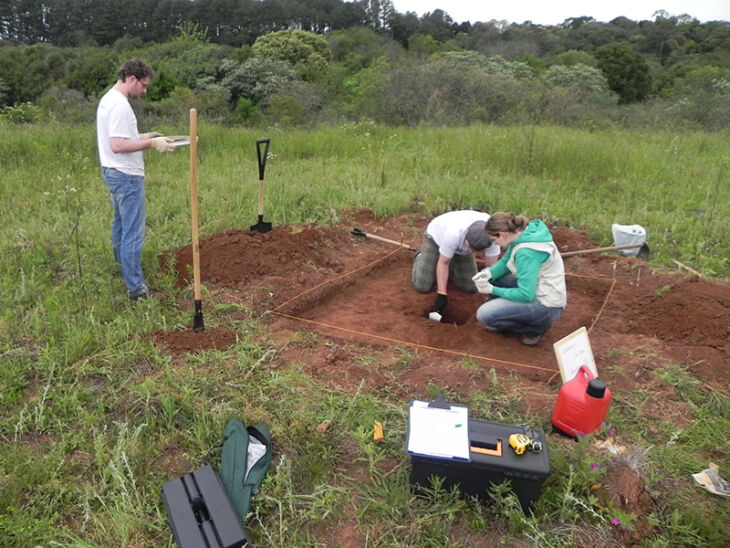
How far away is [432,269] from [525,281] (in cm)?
122

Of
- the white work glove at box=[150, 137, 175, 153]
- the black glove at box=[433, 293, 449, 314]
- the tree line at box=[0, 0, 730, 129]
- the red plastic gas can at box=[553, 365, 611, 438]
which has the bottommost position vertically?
the black glove at box=[433, 293, 449, 314]

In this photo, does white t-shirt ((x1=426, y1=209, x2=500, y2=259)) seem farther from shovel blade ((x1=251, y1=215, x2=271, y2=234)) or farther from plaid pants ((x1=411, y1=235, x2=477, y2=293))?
shovel blade ((x1=251, y1=215, x2=271, y2=234))

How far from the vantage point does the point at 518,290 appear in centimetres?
377

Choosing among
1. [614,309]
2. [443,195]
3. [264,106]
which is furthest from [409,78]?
[614,309]

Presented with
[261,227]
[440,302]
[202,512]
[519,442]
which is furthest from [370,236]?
[202,512]

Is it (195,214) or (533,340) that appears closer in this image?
(195,214)

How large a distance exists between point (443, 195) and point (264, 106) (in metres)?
14.9

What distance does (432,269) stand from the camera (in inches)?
190

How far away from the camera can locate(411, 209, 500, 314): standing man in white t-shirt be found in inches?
160

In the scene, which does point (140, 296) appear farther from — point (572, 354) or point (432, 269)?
point (572, 354)

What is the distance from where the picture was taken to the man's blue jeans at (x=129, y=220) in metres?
3.90

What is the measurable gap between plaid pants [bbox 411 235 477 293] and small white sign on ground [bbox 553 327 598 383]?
6.23 ft

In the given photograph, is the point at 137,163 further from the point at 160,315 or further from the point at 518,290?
the point at 518,290

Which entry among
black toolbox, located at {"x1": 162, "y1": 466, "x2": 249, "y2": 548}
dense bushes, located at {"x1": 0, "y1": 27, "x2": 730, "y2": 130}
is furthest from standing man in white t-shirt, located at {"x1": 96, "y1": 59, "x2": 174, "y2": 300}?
dense bushes, located at {"x1": 0, "y1": 27, "x2": 730, "y2": 130}
